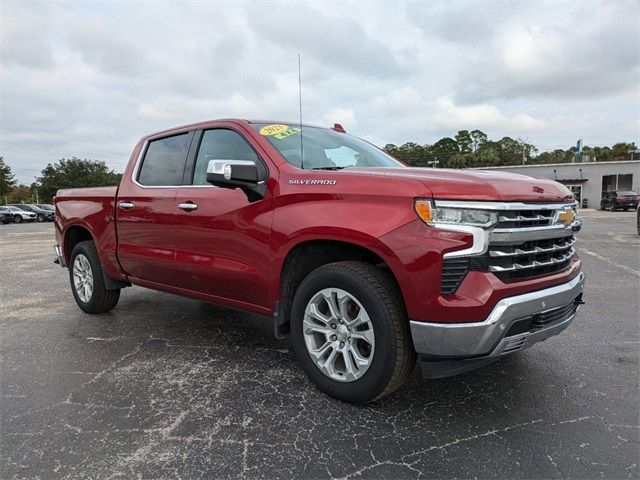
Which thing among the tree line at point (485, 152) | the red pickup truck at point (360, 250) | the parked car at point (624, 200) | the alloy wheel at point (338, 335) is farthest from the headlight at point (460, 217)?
the tree line at point (485, 152)

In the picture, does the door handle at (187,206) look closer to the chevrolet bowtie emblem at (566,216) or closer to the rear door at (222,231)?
the rear door at (222,231)

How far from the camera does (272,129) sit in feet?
12.3

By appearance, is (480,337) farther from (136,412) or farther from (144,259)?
(144,259)

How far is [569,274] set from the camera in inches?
120

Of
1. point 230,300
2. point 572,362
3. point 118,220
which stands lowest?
point 572,362

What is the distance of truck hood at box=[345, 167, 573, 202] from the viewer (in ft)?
8.37

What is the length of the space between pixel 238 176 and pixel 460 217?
146 cm

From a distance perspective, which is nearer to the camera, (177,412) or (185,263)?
(177,412)

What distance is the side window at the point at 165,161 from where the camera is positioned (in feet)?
13.8

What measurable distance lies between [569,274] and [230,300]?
2.40 meters

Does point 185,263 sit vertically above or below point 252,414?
above

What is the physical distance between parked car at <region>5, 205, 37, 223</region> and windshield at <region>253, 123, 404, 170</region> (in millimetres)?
45327

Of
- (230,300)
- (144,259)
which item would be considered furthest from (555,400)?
(144,259)

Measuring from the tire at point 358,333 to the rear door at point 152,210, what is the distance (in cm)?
156
